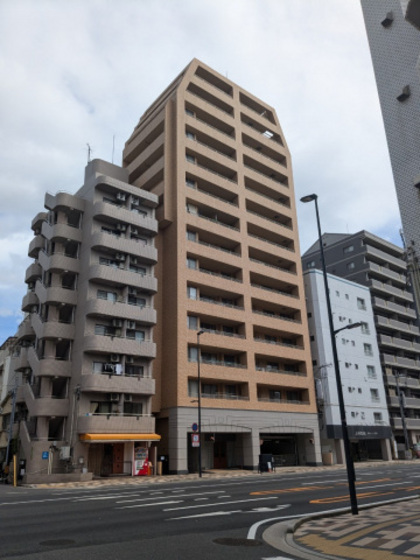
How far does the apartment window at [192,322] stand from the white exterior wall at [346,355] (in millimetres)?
19373

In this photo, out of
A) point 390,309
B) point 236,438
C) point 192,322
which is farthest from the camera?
point 390,309

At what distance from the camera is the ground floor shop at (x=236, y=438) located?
4016 cm

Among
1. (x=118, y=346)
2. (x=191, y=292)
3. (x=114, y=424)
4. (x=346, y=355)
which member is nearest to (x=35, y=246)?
(x=118, y=346)

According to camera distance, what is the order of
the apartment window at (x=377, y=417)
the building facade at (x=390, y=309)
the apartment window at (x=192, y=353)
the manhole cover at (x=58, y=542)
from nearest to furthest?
1. the manhole cover at (x=58, y=542)
2. the apartment window at (x=192, y=353)
3. the apartment window at (x=377, y=417)
4. the building facade at (x=390, y=309)

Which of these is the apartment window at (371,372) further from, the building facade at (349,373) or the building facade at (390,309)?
the building facade at (390,309)

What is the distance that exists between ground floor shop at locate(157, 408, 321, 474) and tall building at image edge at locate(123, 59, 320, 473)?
11 centimetres

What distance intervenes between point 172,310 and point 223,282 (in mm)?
7322

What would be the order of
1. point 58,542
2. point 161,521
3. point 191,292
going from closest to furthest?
point 58,542 → point 161,521 → point 191,292

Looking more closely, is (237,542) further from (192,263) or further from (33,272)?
(33,272)

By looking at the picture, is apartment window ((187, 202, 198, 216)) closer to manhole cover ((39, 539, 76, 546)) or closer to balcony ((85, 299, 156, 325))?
balcony ((85, 299, 156, 325))

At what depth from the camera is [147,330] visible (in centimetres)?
4303

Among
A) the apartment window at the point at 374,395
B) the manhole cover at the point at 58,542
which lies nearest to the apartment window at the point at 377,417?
the apartment window at the point at 374,395

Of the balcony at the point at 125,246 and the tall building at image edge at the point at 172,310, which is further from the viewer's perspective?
the balcony at the point at 125,246

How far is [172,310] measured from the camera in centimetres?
4381
